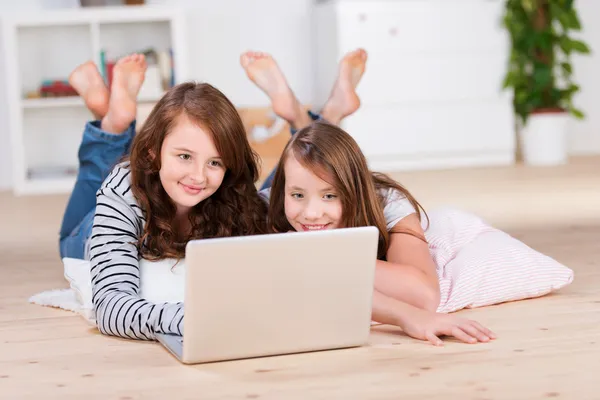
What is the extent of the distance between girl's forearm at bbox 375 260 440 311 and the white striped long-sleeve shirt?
0.41m

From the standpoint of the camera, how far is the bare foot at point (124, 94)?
262 centimetres

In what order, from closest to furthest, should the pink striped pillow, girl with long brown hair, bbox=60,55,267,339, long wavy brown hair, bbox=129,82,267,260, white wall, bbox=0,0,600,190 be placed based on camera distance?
A: 1. girl with long brown hair, bbox=60,55,267,339
2. long wavy brown hair, bbox=129,82,267,260
3. the pink striped pillow
4. white wall, bbox=0,0,600,190

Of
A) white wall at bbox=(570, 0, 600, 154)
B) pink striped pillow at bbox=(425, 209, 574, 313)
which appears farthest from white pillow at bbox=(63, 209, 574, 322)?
white wall at bbox=(570, 0, 600, 154)

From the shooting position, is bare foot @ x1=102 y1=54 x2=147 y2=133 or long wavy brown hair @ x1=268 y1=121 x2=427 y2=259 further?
bare foot @ x1=102 y1=54 x2=147 y2=133

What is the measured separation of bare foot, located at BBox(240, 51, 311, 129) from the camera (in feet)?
8.96

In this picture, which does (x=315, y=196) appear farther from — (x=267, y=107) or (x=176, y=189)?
(x=267, y=107)

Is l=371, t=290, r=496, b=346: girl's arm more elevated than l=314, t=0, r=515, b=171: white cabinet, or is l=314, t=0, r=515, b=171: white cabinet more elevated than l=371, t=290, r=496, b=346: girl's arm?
l=314, t=0, r=515, b=171: white cabinet

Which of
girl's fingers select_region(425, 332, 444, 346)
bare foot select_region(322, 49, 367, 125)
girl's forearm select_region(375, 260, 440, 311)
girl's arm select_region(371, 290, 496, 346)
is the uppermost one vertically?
bare foot select_region(322, 49, 367, 125)

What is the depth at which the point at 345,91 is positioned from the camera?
→ 111 inches

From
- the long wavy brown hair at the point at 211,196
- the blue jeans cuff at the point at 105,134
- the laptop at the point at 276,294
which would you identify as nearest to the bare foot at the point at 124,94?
the blue jeans cuff at the point at 105,134

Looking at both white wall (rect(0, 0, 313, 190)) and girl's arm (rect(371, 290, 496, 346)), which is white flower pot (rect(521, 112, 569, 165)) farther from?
girl's arm (rect(371, 290, 496, 346))

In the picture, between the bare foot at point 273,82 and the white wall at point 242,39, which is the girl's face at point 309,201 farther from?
the white wall at point 242,39

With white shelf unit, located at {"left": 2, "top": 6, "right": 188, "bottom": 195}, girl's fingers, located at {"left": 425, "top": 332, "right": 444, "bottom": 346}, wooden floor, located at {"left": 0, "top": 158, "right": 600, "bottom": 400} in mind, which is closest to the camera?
wooden floor, located at {"left": 0, "top": 158, "right": 600, "bottom": 400}

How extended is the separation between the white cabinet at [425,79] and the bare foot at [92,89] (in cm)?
265
